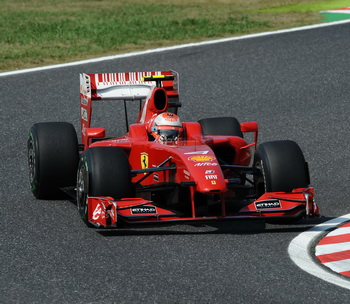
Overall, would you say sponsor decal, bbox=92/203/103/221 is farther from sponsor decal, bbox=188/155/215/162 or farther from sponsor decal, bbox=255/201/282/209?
sponsor decal, bbox=255/201/282/209

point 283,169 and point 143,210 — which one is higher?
point 283,169

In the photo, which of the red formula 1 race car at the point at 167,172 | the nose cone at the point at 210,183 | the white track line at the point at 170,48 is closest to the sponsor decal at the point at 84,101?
the red formula 1 race car at the point at 167,172

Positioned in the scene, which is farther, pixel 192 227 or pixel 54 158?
pixel 54 158

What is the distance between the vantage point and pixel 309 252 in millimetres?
8086

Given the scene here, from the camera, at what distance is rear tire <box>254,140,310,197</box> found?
353 inches

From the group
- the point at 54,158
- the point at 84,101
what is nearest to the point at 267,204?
the point at 54,158

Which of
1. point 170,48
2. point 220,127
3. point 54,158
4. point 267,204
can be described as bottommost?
point 170,48

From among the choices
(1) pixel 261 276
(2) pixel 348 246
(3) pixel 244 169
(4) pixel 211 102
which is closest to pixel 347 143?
(4) pixel 211 102

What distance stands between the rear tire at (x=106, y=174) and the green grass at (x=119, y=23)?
29.7ft

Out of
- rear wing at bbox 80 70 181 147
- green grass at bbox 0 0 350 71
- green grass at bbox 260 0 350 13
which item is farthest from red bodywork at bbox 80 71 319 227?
green grass at bbox 260 0 350 13

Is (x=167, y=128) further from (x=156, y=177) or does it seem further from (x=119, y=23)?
(x=119, y=23)

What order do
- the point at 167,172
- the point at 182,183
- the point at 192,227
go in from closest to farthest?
the point at 182,183, the point at 192,227, the point at 167,172

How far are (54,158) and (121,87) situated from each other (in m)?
1.56

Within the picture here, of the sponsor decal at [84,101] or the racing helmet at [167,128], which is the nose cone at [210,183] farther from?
the sponsor decal at [84,101]
